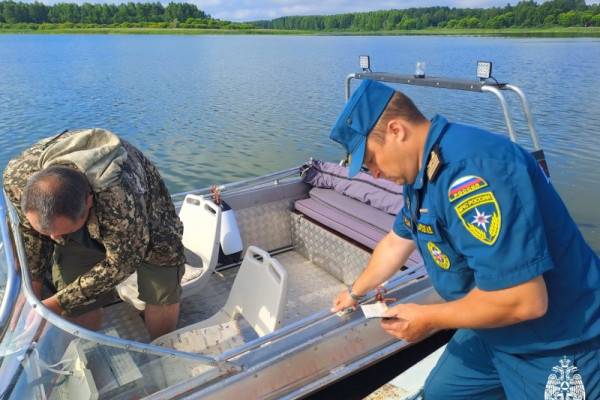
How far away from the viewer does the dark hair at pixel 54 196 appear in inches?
67.3

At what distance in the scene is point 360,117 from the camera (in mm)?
1238

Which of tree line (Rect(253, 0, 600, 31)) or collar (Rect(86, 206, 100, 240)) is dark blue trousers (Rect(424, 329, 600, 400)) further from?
tree line (Rect(253, 0, 600, 31))

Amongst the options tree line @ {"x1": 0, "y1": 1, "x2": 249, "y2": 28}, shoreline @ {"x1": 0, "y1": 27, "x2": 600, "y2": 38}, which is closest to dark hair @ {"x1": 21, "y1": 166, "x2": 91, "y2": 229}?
shoreline @ {"x1": 0, "y1": 27, "x2": 600, "y2": 38}

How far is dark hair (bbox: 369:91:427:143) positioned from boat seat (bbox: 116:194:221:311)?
1.88m

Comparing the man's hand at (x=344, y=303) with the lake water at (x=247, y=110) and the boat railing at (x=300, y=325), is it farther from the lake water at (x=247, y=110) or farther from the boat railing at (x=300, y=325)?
the lake water at (x=247, y=110)

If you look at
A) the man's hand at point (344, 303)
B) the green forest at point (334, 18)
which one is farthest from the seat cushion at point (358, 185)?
the green forest at point (334, 18)

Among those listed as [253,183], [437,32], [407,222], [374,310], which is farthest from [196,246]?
[437,32]

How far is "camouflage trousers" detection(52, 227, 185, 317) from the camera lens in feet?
7.81

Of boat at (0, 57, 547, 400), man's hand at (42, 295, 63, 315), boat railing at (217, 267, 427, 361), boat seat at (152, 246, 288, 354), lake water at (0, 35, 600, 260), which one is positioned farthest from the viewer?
lake water at (0, 35, 600, 260)

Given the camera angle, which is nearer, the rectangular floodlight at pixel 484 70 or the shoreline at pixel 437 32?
the rectangular floodlight at pixel 484 70

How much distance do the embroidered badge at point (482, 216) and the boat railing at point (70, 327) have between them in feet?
3.86

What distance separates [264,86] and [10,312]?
14647mm

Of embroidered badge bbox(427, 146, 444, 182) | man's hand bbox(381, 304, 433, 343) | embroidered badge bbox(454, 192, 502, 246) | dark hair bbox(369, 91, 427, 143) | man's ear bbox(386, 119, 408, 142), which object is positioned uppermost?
dark hair bbox(369, 91, 427, 143)

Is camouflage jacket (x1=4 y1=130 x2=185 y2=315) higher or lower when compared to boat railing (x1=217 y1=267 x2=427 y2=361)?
higher
